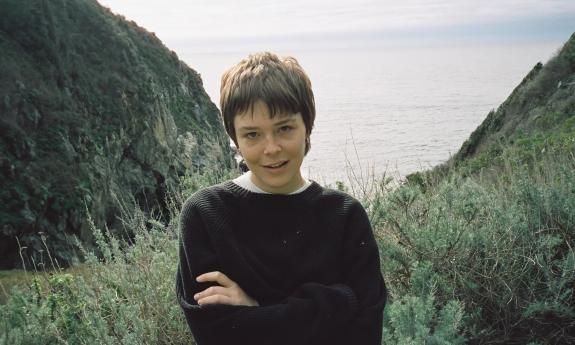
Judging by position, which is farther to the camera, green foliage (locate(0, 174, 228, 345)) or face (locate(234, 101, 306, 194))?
green foliage (locate(0, 174, 228, 345))

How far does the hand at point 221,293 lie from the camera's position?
1732 millimetres

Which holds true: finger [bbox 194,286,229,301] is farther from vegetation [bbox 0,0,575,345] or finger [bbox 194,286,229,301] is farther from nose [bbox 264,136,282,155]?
vegetation [bbox 0,0,575,345]

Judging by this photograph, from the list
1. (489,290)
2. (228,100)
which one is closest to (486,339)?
(489,290)

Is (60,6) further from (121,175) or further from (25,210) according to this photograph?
(25,210)

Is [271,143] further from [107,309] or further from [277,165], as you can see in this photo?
[107,309]

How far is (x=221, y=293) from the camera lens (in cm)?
175

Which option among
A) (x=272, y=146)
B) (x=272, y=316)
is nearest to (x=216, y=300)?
(x=272, y=316)

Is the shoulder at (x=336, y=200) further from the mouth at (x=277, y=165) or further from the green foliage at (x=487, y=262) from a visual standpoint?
the green foliage at (x=487, y=262)

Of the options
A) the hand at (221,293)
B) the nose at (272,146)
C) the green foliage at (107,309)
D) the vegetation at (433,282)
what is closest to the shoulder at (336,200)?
the nose at (272,146)

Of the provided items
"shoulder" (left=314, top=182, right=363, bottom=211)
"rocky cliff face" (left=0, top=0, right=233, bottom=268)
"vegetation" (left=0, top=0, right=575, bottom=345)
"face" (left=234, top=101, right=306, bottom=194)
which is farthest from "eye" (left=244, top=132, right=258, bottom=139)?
"rocky cliff face" (left=0, top=0, right=233, bottom=268)

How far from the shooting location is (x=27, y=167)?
18078 mm

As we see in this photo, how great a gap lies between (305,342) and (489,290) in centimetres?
188

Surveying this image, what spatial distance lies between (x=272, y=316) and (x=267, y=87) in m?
0.75

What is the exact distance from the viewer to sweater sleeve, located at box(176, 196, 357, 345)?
1.72m
